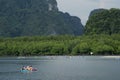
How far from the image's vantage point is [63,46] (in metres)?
160

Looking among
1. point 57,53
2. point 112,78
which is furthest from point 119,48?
point 112,78

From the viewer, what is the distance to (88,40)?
165m

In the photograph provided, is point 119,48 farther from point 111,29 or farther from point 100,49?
point 111,29

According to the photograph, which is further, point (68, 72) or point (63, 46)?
point (63, 46)

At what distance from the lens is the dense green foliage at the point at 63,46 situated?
509 feet

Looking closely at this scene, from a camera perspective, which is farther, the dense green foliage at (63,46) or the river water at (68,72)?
the dense green foliage at (63,46)

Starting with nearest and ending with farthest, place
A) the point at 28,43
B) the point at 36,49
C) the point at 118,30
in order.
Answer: the point at 36,49, the point at 28,43, the point at 118,30

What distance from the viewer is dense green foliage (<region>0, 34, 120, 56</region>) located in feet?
509

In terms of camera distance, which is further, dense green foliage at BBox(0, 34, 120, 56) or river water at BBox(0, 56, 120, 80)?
dense green foliage at BBox(0, 34, 120, 56)

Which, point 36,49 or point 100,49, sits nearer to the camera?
point 100,49

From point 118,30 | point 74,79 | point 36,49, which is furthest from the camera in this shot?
point 118,30

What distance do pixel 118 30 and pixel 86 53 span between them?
43.2 m

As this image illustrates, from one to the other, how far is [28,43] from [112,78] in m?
126

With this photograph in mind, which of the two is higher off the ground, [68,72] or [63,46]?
[63,46]
